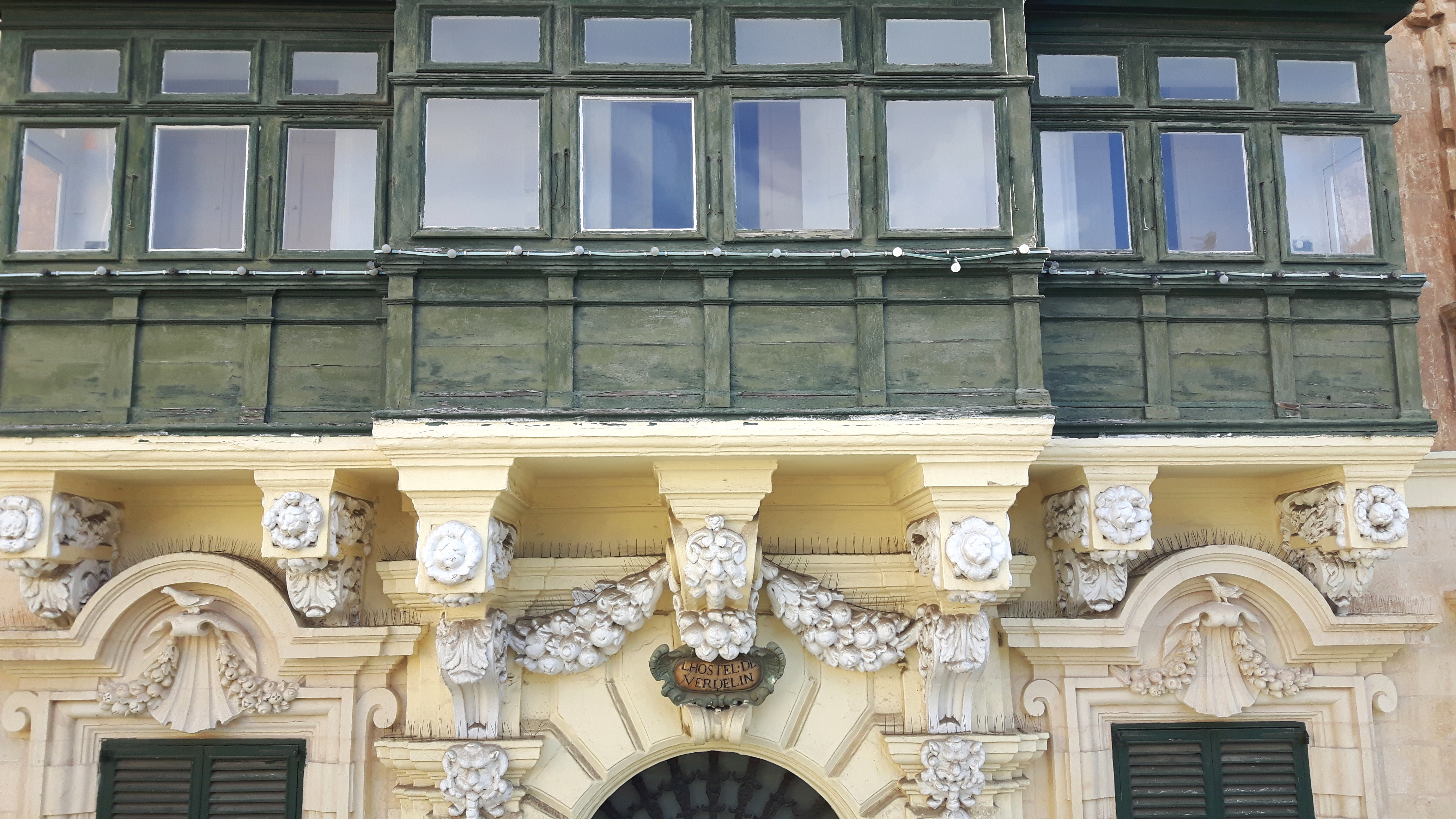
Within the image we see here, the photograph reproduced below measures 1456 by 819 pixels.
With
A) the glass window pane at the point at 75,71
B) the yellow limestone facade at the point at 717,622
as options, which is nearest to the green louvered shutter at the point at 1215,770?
the yellow limestone facade at the point at 717,622

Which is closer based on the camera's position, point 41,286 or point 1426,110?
point 41,286

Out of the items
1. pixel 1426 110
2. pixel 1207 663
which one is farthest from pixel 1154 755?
pixel 1426 110

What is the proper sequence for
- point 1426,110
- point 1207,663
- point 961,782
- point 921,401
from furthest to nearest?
point 1426,110
point 1207,663
point 961,782
point 921,401

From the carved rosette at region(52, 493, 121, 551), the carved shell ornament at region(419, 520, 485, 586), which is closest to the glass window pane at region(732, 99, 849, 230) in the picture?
the carved shell ornament at region(419, 520, 485, 586)

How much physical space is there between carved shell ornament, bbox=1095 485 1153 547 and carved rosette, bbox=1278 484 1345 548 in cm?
147

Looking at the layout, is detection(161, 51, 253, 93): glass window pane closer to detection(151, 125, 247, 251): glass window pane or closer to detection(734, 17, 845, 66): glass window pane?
detection(151, 125, 247, 251): glass window pane

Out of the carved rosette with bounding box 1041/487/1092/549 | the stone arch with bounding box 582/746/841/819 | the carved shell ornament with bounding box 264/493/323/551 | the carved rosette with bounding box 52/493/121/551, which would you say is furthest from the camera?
the stone arch with bounding box 582/746/841/819

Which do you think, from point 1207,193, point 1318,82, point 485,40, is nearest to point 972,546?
point 1207,193

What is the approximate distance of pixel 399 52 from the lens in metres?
8.87

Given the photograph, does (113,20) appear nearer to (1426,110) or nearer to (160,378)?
(160,378)

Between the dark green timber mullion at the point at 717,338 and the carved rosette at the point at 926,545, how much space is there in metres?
1.74

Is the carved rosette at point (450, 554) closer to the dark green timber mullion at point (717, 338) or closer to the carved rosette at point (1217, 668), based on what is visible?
the dark green timber mullion at point (717, 338)

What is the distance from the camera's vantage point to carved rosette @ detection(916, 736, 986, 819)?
9133 mm

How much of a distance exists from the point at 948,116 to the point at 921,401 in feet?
7.21
